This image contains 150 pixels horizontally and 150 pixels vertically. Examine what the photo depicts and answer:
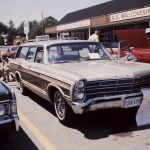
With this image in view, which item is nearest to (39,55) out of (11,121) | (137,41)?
(11,121)

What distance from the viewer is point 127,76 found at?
17.7 ft

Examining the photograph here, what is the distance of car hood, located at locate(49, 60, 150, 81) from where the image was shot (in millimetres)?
5288

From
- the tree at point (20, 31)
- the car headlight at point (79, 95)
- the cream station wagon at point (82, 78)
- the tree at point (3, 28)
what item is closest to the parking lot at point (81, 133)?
the cream station wagon at point (82, 78)

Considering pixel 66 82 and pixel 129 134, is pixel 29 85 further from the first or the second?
pixel 129 134

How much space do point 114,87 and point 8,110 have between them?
1817 millimetres

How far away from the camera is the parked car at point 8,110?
174 inches

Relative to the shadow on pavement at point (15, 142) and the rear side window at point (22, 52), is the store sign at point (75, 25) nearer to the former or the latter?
the rear side window at point (22, 52)

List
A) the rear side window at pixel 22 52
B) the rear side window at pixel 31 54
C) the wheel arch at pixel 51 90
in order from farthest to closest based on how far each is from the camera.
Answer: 1. the rear side window at pixel 22 52
2. the rear side window at pixel 31 54
3. the wheel arch at pixel 51 90

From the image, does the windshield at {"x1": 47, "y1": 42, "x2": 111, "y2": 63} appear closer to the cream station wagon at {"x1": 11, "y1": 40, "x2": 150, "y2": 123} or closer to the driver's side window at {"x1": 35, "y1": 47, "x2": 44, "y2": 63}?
the cream station wagon at {"x1": 11, "y1": 40, "x2": 150, "y2": 123}

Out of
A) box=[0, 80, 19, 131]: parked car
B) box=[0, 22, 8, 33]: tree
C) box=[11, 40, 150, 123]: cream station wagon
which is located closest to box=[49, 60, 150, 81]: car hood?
box=[11, 40, 150, 123]: cream station wagon

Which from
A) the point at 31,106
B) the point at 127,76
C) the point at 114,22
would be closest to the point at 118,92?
the point at 127,76

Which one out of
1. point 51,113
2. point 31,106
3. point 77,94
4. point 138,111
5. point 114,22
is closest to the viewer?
point 77,94

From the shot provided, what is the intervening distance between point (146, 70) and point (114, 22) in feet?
85.0

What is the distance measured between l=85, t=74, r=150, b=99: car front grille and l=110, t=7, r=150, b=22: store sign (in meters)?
21.1
